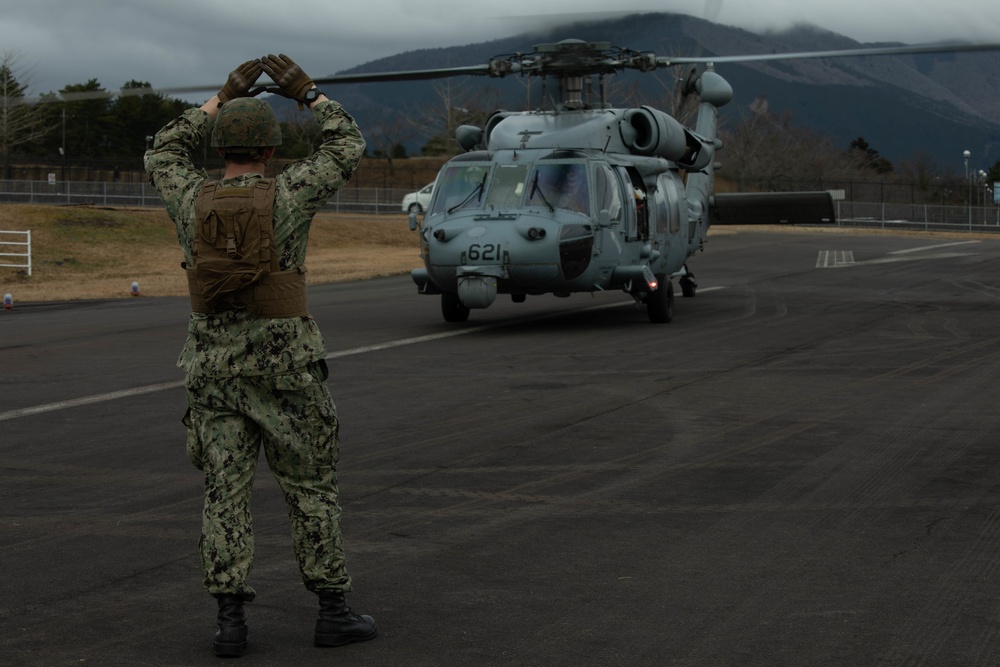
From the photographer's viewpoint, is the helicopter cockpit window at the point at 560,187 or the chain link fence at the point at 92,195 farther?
the chain link fence at the point at 92,195

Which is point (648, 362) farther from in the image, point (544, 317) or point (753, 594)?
point (753, 594)

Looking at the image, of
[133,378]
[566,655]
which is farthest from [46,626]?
[133,378]

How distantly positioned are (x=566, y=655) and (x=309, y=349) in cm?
145

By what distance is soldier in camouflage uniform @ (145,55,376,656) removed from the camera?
502cm

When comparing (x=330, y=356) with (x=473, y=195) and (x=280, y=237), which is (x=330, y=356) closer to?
(x=473, y=195)

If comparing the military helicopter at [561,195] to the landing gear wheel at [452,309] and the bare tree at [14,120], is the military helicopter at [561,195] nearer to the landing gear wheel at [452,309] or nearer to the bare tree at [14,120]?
the landing gear wheel at [452,309]

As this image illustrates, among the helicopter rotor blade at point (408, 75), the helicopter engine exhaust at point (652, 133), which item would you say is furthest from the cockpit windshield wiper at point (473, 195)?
the helicopter engine exhaust at point (652, 133)

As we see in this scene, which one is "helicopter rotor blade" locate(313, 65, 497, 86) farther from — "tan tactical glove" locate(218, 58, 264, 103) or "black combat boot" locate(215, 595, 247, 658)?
"black combat boot" locate(215, 595, 247, 658)

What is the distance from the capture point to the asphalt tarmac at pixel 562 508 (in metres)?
5.23

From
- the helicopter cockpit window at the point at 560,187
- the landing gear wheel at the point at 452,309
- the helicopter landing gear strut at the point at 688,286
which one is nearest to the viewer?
the helicopter cockpit window at the point at 560,187

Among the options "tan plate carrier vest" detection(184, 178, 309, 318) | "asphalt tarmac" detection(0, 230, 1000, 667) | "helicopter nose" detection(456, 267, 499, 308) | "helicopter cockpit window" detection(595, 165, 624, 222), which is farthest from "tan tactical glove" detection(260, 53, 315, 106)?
"helicopter cockpit window" detection(595, 165, 624, 222)

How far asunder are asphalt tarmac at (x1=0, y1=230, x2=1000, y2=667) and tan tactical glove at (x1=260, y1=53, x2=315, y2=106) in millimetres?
2044

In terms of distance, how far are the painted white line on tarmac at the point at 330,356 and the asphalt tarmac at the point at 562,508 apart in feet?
0.18

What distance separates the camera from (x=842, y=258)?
111 feet
